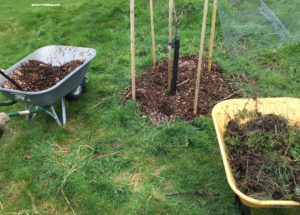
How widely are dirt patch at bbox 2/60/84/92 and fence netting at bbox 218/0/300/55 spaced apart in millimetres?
2346

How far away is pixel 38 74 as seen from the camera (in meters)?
4.51

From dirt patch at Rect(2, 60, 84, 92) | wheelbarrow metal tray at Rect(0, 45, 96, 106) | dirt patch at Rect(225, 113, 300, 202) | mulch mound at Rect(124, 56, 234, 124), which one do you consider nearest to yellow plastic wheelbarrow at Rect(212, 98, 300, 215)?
dirt patch at Rect(225, 113, 300, 202)

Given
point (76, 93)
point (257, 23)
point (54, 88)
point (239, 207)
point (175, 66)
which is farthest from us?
point (257, 23)

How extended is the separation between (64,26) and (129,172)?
3.95 metres

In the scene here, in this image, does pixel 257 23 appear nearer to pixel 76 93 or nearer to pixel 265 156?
pixel 76 93

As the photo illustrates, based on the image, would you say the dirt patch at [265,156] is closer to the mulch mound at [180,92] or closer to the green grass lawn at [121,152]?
the green grass lawn at [121,152]

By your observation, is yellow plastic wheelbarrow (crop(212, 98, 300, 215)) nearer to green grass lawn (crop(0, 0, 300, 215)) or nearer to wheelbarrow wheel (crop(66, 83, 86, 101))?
green grass lawn (crop(0, 0, 300, 215))

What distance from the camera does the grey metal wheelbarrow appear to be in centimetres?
386

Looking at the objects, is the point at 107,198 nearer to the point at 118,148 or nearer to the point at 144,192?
the point at 144,192

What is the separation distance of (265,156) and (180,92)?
68.0 inches

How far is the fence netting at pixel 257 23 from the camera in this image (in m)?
5.38

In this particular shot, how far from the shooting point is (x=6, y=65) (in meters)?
5.93

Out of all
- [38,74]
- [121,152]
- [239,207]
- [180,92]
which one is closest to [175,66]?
[180,92]

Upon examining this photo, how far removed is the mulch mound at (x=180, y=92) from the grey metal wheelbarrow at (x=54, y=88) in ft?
2.22
